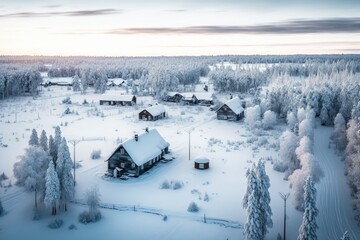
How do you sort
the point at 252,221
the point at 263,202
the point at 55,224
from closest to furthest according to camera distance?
the point at 252,221
the point at 263,202
the point at 55,224

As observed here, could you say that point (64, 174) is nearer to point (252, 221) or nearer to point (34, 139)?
point (34, 139)

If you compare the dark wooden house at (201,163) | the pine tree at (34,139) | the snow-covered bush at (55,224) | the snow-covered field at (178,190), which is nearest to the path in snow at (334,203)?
the snow-covered field at (178,190)

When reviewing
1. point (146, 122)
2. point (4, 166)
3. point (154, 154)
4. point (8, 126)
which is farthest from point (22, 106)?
point (154, 154)

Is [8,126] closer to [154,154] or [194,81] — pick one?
[154,154]

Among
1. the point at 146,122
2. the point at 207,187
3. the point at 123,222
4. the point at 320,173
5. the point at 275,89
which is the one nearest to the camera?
Answer: the point at 123,222

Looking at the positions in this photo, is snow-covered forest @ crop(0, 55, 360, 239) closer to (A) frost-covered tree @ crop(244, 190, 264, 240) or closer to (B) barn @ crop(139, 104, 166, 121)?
(A) frost-covered tree @ crop(244, 190, 264, 240)

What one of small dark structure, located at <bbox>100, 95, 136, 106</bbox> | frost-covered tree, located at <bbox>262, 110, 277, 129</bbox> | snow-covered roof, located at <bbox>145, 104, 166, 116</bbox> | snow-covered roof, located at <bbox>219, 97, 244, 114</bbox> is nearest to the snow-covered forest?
frost-covered tree, located at <bbox>262, 110, 277, 129</bbox>

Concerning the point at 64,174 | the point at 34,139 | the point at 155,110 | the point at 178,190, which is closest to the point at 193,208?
the point at 178,190
